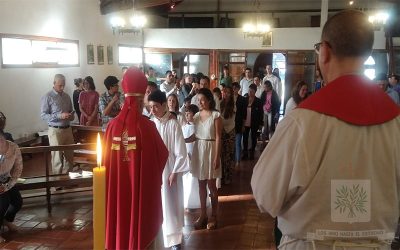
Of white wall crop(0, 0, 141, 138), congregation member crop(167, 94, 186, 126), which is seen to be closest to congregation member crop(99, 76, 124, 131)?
congregation member crop(167, 94, 186, 126)

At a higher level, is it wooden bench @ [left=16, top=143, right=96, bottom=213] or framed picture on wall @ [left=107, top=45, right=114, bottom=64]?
framed picture on wall @ [left=107, top=45, right=114, bottom=64]

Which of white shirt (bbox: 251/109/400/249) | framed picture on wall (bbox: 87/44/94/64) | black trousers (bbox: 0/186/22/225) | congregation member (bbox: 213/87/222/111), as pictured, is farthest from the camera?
framed picture on wall (bbox: 87/44/94/64)

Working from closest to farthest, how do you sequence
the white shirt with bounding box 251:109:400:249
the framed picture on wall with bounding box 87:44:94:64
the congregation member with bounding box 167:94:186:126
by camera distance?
the white shirt with bounding box 251:109:400:249
the congregation member with bounding box 167:94:186:126
the framed picture on wall with bounding box 87:44:94:64

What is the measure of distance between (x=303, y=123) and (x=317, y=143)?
0.07m

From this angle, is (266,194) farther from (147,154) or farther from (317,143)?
(147,154)

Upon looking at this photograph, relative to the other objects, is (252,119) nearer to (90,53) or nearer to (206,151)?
(206,151)

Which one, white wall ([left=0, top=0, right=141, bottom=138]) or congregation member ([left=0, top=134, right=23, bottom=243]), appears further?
white wall ([left=0, top=0, right=141, bottom=138])

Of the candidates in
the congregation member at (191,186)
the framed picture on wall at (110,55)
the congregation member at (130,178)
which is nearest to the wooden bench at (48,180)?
the congregation member at (191,186)

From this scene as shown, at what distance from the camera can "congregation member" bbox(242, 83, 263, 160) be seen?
7758 mm

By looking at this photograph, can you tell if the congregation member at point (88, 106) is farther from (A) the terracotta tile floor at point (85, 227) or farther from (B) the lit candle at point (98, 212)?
(B) the lit candle at point (98, 212)

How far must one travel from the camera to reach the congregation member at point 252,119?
7758 mm

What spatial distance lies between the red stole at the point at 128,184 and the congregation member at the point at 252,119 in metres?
5.11

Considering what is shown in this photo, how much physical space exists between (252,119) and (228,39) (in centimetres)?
614

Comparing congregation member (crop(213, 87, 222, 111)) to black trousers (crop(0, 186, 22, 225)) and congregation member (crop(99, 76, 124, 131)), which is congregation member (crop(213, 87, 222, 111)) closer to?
congregation member (crop(99, 76, 124, 131))
